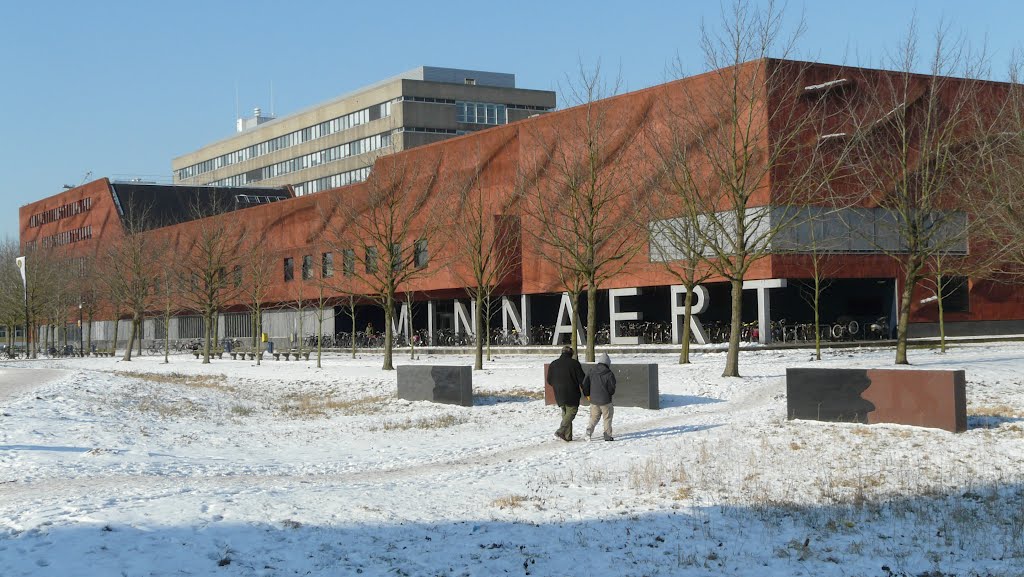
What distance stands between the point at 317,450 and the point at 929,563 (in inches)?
512

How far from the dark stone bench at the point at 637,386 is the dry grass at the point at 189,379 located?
61.1 ft

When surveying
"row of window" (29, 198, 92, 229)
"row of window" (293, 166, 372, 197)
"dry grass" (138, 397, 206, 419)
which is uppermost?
"row of window" (293, 166, 372, 197)

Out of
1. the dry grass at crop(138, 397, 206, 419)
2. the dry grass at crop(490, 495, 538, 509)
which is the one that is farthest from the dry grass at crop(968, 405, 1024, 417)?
the dry grass at crop(138, 397, 206, 419)

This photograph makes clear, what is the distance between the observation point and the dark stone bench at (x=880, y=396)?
17.8 m

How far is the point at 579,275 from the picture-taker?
41.0 metres

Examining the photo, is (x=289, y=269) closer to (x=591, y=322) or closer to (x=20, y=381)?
(x=20, y=381)

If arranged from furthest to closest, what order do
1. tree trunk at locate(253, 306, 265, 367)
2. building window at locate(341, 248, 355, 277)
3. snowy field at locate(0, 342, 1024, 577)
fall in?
1. tree trunk at locate(253, 306, 265, 367)
2. building window at locate(341, 248, 355, 277)
3. snowy field at locate(0, 342, 1024, 577)

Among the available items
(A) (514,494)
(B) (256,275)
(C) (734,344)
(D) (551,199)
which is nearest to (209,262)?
(B) (256,275)

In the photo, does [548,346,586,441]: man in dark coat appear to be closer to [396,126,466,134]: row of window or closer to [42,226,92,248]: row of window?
[396,126,466,134]: row of window

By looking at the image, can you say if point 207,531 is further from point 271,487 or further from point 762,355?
point 762,355

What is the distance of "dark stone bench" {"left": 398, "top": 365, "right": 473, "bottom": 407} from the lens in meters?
27.7

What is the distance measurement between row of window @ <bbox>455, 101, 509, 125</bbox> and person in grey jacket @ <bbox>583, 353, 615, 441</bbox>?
3318 inches

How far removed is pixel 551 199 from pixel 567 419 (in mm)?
26118

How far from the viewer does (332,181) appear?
107500 millimetres
